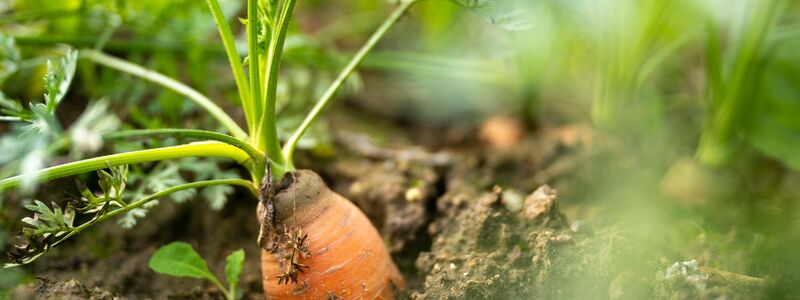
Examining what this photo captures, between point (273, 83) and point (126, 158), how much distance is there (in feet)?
0.76

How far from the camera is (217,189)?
1.16 m

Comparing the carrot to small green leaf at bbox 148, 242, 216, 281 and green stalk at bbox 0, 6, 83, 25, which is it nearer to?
small green leaf at bbox 148, 242, 216, 281

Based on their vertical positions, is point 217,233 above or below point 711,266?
below

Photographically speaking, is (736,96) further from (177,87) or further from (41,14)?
(41,14)

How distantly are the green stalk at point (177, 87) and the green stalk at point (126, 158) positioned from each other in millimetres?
87

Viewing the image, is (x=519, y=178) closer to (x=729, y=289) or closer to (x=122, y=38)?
(x=729, y=289)

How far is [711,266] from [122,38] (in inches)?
57.2

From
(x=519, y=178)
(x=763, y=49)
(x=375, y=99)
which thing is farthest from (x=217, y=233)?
(x=763, y=49)

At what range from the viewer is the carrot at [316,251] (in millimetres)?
973

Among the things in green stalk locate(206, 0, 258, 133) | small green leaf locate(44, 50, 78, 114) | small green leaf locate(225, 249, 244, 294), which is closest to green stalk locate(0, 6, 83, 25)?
small green leaf locate(44, 50, 78, 114)

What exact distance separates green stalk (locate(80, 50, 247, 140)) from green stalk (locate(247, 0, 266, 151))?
6 centimetres

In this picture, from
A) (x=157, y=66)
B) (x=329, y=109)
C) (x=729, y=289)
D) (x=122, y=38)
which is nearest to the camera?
(x=729, y=289)

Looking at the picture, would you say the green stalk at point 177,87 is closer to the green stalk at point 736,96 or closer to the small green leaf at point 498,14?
the small green leaf at point 498,14

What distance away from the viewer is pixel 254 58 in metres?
0.94
